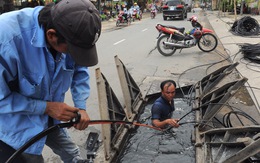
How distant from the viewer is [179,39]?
991 cm

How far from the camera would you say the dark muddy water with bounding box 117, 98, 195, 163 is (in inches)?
148

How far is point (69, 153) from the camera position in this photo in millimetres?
2516

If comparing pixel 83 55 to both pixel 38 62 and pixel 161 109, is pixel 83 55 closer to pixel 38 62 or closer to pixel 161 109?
pixel 38 62

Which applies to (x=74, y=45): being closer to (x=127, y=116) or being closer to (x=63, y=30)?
(x=63, y=30)

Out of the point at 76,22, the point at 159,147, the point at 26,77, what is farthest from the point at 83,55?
the point at 159,147

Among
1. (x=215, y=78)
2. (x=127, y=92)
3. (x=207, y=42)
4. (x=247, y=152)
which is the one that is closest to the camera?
(x=247, y=152)

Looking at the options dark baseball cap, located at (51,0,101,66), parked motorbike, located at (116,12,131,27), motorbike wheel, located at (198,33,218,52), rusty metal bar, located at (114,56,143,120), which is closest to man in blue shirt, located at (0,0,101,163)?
dark baseball cap, located at (51,0,101,66)

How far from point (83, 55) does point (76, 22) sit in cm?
23

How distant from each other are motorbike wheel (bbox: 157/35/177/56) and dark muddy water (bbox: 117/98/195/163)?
5527 millimetres

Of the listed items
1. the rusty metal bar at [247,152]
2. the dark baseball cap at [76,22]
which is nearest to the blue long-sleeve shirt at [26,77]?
the dark baseball cap at [76,22]

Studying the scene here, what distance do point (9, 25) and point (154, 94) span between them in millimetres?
4248

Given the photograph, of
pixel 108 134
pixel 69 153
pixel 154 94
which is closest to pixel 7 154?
pixel 69 153

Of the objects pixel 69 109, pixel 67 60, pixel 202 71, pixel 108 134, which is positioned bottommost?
pixel 202 71

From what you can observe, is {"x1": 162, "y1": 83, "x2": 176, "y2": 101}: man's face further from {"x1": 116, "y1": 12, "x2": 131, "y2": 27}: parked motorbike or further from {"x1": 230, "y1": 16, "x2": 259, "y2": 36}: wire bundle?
{"x1": 116, "y1": 12, "x2": 131, "y2": 27}: parked motorbike
